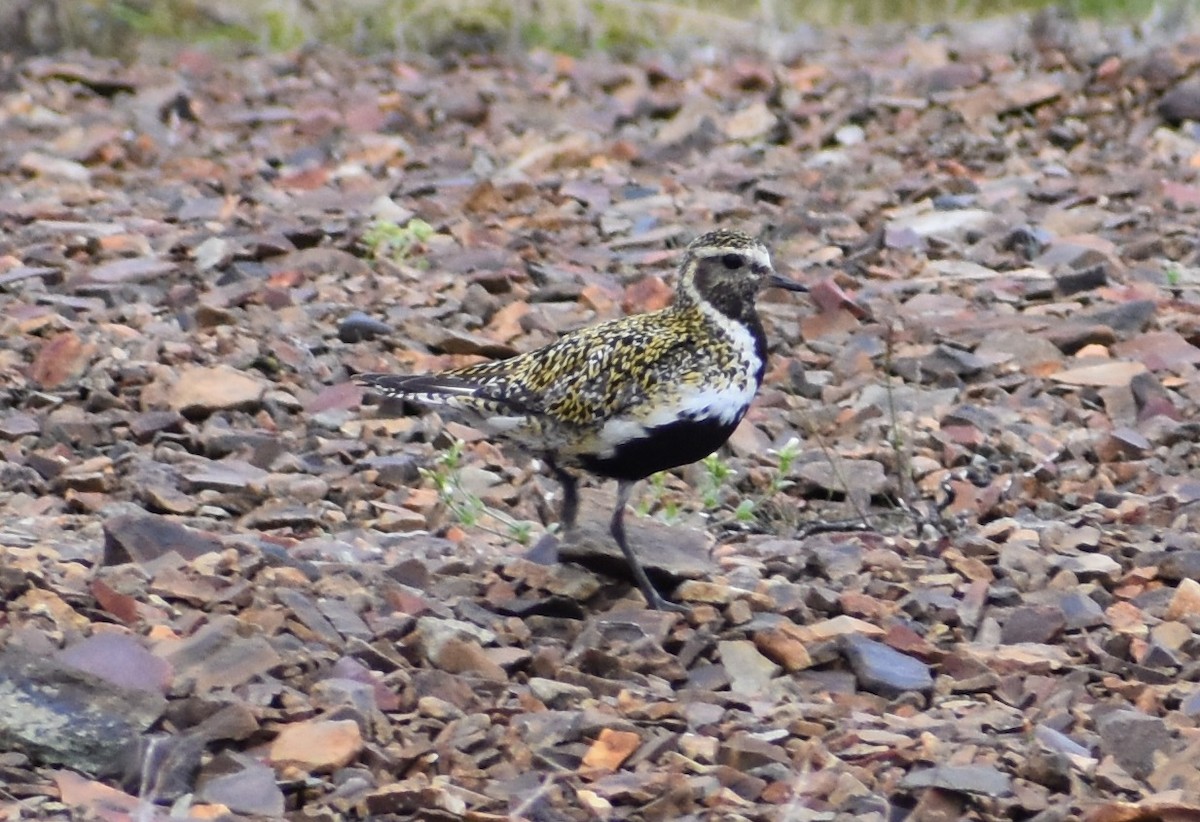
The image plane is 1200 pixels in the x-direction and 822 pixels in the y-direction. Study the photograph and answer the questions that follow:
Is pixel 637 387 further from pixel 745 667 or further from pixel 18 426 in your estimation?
pixel 18 426

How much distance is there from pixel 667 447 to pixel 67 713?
217 cm

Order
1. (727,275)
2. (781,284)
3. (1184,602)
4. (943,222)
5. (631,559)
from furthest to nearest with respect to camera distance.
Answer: (943,222) < (781,284) < (727,275) < (631,559) < (1184,602)

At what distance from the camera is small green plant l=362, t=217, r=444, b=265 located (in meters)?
9.55

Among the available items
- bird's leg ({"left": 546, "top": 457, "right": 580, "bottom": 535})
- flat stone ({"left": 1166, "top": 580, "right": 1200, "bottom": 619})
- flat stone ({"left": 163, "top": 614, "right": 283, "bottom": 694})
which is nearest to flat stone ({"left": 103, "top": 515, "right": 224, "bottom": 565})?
flat stone ({"left": 163, "top": 614, "right": 283, "bottom": 694})

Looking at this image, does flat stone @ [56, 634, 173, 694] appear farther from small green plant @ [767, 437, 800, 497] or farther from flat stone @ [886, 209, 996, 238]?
flat stone @ [886, 209, 996, 238]

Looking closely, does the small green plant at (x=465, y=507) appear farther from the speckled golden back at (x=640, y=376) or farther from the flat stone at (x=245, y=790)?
the flat stone at (x=245, y=790)

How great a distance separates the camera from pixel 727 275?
6402mm

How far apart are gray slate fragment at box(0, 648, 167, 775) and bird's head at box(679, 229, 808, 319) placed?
8.09 feet

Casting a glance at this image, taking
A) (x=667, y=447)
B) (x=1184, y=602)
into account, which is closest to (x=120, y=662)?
(x=667, y=447)

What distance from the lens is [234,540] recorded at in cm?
609

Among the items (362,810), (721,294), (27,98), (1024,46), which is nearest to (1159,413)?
(721,294)

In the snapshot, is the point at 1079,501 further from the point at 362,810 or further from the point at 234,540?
the point at 362,810

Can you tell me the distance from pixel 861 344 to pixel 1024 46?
5585mm

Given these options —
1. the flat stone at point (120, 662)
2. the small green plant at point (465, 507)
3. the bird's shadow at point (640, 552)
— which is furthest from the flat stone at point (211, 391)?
the flat stone at point (120, 662)
